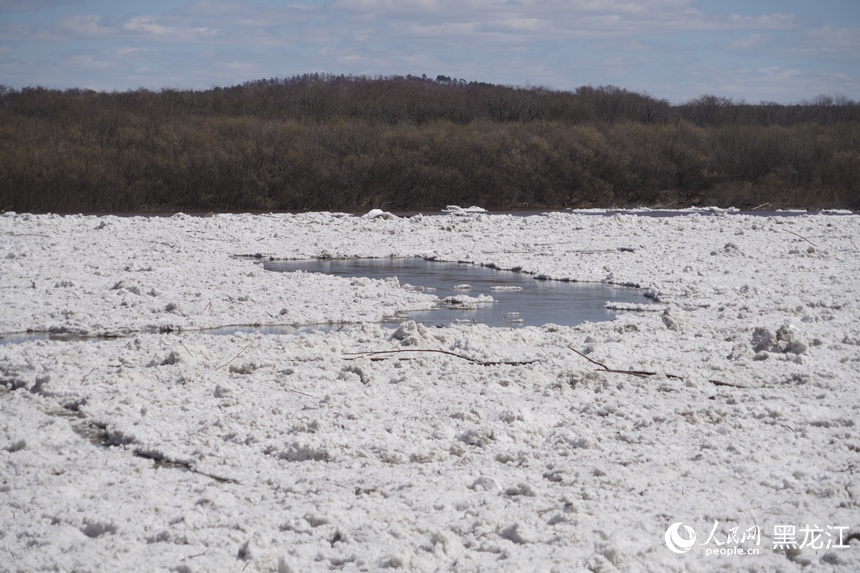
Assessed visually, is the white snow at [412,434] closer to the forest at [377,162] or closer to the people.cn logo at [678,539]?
the people.cn logo at [678,539]

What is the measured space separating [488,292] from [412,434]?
281 inches

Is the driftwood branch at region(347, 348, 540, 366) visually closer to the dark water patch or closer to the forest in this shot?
the dark water patch

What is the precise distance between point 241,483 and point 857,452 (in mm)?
3671

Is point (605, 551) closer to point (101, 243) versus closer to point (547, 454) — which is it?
point (547, 454)

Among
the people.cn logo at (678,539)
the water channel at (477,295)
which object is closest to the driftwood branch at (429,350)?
the water channel at (477,295)

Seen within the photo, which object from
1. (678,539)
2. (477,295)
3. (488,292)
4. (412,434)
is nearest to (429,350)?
(412,434)

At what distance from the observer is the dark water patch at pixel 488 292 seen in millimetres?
11238

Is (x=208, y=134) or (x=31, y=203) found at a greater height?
(x=208, y=134)

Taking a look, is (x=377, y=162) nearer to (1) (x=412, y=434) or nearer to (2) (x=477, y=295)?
(2) (x=477, y=295)

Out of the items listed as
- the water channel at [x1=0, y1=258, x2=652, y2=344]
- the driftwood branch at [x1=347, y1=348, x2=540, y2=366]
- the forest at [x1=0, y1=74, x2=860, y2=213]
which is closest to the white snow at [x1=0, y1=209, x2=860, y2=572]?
the driftwood branch at [x1=347, y1=348, x2=540, y2=366]

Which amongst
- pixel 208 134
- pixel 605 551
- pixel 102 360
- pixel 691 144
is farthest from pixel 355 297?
pixel 691 144

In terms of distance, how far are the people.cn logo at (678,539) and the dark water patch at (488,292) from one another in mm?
5782

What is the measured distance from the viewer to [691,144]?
48062 mm

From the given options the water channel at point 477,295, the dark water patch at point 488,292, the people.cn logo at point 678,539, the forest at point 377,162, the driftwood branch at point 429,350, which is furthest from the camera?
the forest at point 377,162
